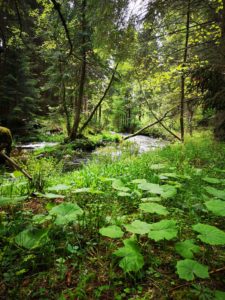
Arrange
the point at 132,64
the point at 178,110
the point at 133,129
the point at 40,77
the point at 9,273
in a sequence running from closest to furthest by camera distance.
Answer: the point at 9,273
the point at 132,64
the point at 178,110
the point at 40,77
the point at 133,129

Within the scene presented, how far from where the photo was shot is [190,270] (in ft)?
5.03

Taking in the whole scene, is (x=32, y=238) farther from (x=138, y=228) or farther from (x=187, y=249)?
(x=187, y=249)

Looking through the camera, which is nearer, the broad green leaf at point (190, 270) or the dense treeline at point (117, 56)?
the broad green leaf at point (190, 270)

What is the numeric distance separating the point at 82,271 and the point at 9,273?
0.54 meters

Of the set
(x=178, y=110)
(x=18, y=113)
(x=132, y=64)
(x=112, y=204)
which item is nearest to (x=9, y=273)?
(x=112, y=204)

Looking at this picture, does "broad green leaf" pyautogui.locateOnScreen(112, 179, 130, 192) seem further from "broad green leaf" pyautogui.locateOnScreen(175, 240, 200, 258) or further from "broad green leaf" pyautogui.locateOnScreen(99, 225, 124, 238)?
"broad green leaf" pyautogui.locateOnScreen(175, 240, 200, 258)

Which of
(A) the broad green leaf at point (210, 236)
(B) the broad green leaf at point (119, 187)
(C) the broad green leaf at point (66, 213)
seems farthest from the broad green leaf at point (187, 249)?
(B) the broad green leaf at point (119, 187)

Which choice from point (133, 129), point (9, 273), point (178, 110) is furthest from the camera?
point (133, 129)

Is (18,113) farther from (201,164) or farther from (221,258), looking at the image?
(221,258)

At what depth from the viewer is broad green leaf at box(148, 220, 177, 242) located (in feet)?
5.74

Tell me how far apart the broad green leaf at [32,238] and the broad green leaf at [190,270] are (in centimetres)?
111

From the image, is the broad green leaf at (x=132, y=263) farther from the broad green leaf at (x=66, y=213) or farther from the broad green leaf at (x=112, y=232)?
the broad green leaf at (x=66, y=213)

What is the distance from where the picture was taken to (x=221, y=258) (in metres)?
1.90

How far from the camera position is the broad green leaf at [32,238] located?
1.83m
